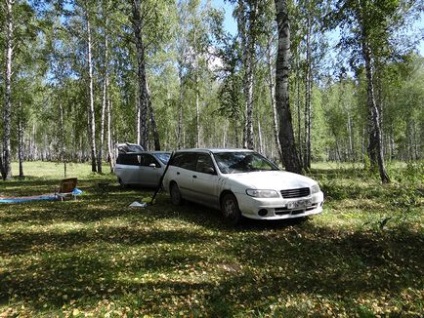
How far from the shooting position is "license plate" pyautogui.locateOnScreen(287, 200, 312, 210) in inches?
305

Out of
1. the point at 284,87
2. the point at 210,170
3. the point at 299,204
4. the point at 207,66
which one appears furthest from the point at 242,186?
the point at 207,66

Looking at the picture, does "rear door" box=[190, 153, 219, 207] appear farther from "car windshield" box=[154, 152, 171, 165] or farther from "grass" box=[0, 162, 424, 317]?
"car windshield" box=[154, 152, 171, 165]

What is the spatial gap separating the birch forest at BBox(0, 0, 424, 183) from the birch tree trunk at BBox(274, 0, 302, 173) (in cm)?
3

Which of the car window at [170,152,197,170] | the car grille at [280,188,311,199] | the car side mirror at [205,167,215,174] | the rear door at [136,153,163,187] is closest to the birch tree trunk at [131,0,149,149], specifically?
the rear door at [136,153,163,187]

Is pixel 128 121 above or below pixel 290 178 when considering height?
above

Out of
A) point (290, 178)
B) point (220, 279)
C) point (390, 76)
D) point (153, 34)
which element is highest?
point (153, 34)

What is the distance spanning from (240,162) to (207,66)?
2713cm

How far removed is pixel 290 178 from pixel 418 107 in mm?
46726

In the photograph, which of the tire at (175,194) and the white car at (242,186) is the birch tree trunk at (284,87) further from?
the tire at (175,194)

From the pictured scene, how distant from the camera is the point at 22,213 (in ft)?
34.3

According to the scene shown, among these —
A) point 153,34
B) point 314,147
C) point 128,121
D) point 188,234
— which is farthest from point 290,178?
point 314,147

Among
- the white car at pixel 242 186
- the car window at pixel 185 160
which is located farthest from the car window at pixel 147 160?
the white car at pixel 242 186

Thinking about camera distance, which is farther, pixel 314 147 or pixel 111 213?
pixel 314 147

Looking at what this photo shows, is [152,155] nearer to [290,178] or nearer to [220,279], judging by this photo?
[290,178]
